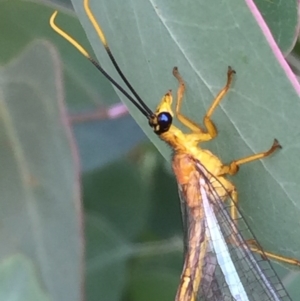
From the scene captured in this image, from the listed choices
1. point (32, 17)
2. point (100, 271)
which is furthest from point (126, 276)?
point (32, 17)

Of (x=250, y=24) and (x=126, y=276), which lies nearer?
(x=250, y=24)

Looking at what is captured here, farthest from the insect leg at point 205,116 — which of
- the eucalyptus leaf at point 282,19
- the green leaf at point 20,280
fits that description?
the green leaf at point 20,280

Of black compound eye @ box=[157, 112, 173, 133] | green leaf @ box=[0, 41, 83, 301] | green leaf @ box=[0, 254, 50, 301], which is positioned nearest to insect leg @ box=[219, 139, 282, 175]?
black compound eye @ box=[157, 112, 173, 133]

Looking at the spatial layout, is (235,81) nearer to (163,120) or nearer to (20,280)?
(163,120)

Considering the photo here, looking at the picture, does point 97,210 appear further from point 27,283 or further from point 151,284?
point 27,283

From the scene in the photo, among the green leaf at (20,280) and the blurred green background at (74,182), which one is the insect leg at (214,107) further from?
the green leaf at (20,280)

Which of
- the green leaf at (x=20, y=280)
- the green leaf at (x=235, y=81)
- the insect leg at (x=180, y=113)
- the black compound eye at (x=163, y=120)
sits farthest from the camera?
the green leaf at (x=20, y=280)
